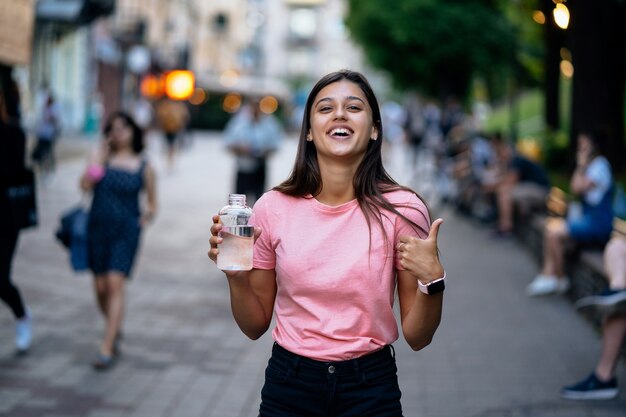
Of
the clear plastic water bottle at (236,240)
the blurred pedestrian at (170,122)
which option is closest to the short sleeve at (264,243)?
the clear plastic water bottle at (236,240)

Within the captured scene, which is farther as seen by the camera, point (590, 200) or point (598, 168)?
point (590, 200)

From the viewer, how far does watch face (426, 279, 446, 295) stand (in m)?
3.04

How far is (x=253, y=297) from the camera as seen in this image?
11.0ft

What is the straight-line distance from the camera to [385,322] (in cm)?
321

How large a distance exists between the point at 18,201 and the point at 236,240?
176 inches

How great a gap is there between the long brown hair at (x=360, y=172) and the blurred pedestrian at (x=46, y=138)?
16.9 metres

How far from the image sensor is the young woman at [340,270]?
3.14 metres

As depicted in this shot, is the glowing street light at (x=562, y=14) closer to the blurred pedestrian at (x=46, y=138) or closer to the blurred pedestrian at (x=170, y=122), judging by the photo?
the blurred pedestrian at (x=46, y=138)

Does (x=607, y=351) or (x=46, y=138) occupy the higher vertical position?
(x=607, y=351)

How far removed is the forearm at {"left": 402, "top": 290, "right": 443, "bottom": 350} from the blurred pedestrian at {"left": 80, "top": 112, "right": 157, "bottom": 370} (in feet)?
14.1

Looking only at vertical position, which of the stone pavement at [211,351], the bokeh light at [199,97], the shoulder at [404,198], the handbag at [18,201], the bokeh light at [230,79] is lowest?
the bokeh light at [199,97]

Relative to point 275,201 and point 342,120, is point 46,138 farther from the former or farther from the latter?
point 342,120

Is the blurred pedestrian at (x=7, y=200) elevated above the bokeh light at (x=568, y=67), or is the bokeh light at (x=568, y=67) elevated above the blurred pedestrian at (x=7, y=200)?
the bokeh light at (x=568, y=67)

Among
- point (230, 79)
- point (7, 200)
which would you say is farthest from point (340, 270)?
point (230, 79)
